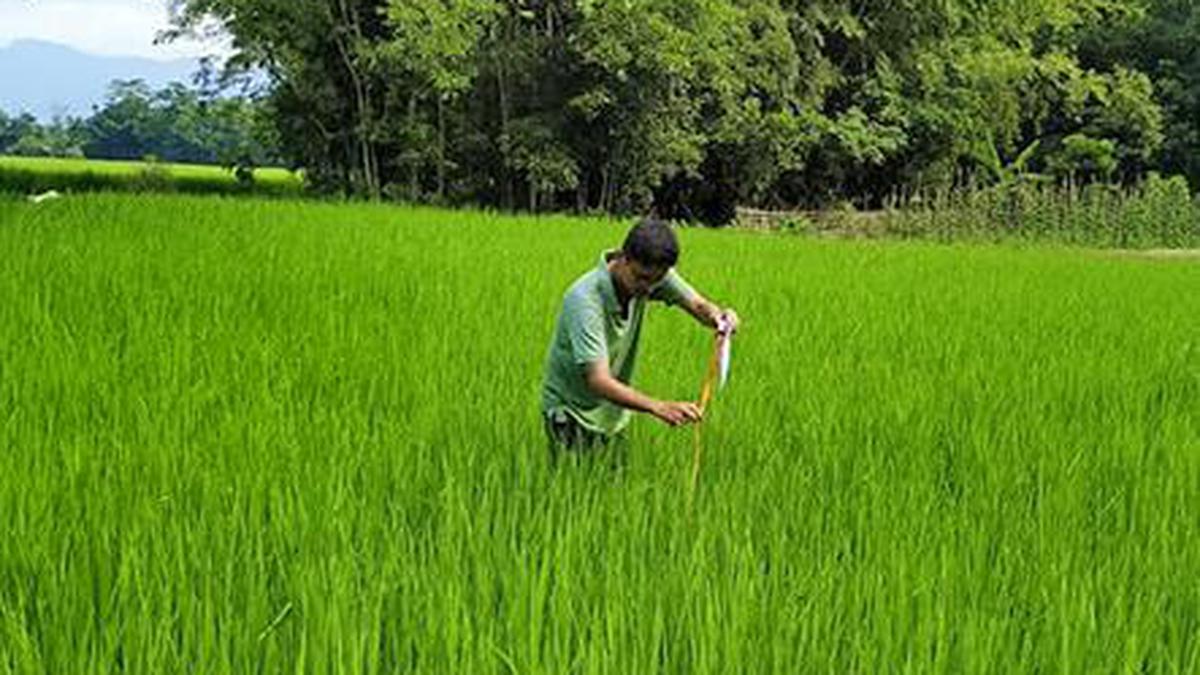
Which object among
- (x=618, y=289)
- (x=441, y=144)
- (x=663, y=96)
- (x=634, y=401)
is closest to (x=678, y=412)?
(x=634, y=401)

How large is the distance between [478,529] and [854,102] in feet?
62.9

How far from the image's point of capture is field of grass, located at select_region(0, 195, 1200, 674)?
65.1 inches

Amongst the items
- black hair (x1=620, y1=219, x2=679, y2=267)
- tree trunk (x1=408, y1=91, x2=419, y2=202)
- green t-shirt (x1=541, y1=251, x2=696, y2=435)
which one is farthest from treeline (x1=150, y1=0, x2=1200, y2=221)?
black hair (x1=620, y1=219, x2=679, y2=267)

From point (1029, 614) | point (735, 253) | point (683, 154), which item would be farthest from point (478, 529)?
point (683, 154)

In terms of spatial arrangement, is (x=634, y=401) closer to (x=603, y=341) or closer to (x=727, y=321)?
(x=603, y=341)

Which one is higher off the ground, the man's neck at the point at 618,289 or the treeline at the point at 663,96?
the treeline at the point at 663,96

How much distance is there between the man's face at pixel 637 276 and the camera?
2.48 m

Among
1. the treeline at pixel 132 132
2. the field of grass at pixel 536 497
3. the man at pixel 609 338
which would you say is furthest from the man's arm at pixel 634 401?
the treeline at pixel 132 132

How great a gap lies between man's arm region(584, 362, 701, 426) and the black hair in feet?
0.75

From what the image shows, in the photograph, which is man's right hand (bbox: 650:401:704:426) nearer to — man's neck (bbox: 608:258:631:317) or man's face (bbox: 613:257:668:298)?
man's face (bbox: 613:257:668:298)

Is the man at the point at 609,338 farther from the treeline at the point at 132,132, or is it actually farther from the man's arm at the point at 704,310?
the treeline at the point at 132,132

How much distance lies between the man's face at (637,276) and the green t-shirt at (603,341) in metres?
0.03

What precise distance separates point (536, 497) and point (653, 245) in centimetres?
57

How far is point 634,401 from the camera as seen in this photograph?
7.71ft
